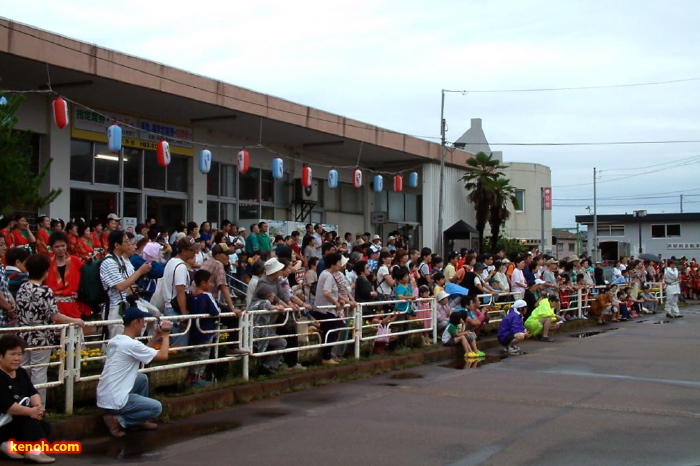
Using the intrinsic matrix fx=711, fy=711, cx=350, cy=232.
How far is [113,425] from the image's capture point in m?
7.25

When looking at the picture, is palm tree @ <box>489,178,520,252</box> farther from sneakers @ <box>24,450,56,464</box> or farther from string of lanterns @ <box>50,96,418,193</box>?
sneakers @ <box>24,450,56,464</box>

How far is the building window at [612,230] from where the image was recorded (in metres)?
55.2

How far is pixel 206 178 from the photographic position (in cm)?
2198

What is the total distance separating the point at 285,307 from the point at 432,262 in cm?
743

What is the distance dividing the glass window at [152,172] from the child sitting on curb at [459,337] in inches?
400

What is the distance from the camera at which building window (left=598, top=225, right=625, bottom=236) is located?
55.2 metres

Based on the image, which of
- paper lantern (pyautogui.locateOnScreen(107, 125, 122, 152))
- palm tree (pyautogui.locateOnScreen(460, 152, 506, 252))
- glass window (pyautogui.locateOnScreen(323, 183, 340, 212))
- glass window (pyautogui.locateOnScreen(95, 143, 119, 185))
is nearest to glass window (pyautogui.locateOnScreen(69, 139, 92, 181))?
glass window (pyautogui.locateOnScreen(95, 143, 119, 185))

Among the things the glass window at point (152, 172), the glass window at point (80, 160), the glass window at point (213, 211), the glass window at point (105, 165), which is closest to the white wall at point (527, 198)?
the glass window at point (213, 211)

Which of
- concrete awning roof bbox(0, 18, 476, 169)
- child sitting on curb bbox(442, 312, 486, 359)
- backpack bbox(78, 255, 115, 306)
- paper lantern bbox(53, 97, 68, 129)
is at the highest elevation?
concrete awning roof bbox(0, 18, 476, 169)

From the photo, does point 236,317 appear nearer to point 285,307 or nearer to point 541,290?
point 285,307

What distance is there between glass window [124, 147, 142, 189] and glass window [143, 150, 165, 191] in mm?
208

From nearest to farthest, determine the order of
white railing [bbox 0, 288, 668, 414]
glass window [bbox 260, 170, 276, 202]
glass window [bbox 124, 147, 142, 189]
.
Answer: white railing [bbox 0, 288, 668, 414]
glass window [bbox 124, 147, 142, 189]
glass window [bbox 260, 170, 276, 202]

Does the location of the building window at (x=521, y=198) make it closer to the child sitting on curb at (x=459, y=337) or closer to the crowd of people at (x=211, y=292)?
the crowd of people at (x=211, y=292)

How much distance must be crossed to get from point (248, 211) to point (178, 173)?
336cm
